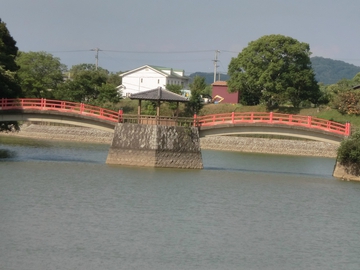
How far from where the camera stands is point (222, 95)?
95.6 m

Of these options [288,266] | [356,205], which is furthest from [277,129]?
[288,266]

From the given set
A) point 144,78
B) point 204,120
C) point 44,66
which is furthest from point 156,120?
point 44,66

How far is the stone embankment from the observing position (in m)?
67.2

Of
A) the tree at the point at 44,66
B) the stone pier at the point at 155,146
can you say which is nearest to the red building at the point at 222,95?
the tree at the point at 44,66

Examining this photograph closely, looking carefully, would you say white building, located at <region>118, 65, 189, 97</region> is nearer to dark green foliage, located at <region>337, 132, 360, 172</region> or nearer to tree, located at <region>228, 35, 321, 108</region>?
tree, located at <region>228, 35, 321, 108</region>

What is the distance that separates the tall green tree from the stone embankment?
46.5 ft

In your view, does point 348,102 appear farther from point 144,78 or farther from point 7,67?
point 144,78

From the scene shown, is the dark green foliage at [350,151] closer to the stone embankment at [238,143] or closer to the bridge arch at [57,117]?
the bridge arch at [57,117]

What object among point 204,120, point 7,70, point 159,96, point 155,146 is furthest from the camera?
point 7,70

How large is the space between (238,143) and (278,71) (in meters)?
9.10

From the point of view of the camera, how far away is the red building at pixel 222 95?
91.4 meters

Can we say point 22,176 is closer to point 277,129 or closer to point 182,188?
point 182,188

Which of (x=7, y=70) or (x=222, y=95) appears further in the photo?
(x=222, y=95)

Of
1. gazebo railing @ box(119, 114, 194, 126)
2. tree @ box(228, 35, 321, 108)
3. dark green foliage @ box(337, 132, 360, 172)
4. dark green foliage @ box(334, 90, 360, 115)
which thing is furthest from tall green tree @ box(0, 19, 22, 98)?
dark green foliage @ box(334, 90, 360, 115)
